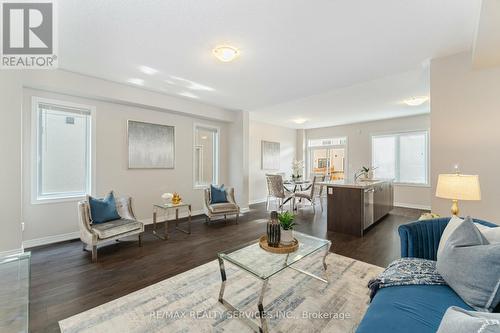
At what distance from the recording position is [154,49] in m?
2.71

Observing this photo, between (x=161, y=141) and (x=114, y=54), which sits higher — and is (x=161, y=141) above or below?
below

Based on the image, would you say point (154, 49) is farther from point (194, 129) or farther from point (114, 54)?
point (194, 129)

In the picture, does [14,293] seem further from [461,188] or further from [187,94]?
[461,188]

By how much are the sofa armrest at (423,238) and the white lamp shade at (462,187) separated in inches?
16.7

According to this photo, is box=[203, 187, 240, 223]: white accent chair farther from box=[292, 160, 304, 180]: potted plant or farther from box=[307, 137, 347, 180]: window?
box=[307, 137, 347, 180]: window

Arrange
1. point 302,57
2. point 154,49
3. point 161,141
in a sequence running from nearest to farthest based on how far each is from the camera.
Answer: point 154,49 < point 302,57 < point 161,141

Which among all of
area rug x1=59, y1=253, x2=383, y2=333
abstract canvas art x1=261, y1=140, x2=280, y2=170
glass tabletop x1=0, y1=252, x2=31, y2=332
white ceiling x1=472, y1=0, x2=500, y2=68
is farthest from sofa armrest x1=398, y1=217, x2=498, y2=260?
abstract canvas art x1=261, y1=140, x2=280, y2=170

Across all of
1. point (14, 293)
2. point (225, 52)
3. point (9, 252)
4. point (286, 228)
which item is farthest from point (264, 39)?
point (9, 252)

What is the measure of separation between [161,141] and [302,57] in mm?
3347

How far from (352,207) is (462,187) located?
194 centimetres

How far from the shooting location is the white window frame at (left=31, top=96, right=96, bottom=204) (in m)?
3.29

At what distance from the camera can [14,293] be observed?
1661mm

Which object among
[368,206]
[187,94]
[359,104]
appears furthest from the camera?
[359,104]

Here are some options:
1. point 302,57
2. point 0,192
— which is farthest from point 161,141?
point 302,57
